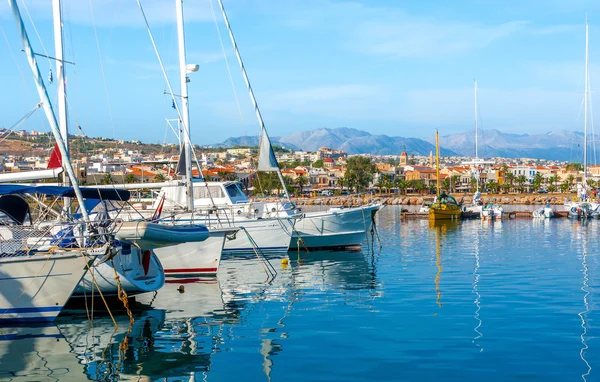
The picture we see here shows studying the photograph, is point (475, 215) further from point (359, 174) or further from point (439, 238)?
point (359, 174)

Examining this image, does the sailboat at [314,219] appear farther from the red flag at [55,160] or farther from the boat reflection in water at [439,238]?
the red flag at [55,160]

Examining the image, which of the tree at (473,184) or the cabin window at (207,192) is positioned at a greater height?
the cabin window at (207,192)

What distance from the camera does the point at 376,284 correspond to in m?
20.8

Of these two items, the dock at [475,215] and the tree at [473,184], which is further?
the tree at [473,184]

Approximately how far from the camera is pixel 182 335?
14.2m

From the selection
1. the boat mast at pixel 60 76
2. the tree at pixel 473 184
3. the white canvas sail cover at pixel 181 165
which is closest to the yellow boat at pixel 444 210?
the white canvas sail cover at pixel 181 165

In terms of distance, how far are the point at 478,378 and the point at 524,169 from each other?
593 feet

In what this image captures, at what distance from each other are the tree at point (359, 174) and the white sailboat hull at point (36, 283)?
11423cm

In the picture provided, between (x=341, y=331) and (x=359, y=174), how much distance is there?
384 ft

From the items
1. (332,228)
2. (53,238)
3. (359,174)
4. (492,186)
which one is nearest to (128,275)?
(53,238)

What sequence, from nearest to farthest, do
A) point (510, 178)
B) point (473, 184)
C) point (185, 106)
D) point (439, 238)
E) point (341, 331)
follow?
1. point (341, 331)
2. point (185, 106)
3. point (439, 238)
4. point (473, 184)
5. point (510, 178)

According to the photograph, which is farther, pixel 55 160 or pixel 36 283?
pixel 55 160

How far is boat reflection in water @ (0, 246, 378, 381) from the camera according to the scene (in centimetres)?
1180

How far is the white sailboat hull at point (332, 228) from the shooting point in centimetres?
3022
